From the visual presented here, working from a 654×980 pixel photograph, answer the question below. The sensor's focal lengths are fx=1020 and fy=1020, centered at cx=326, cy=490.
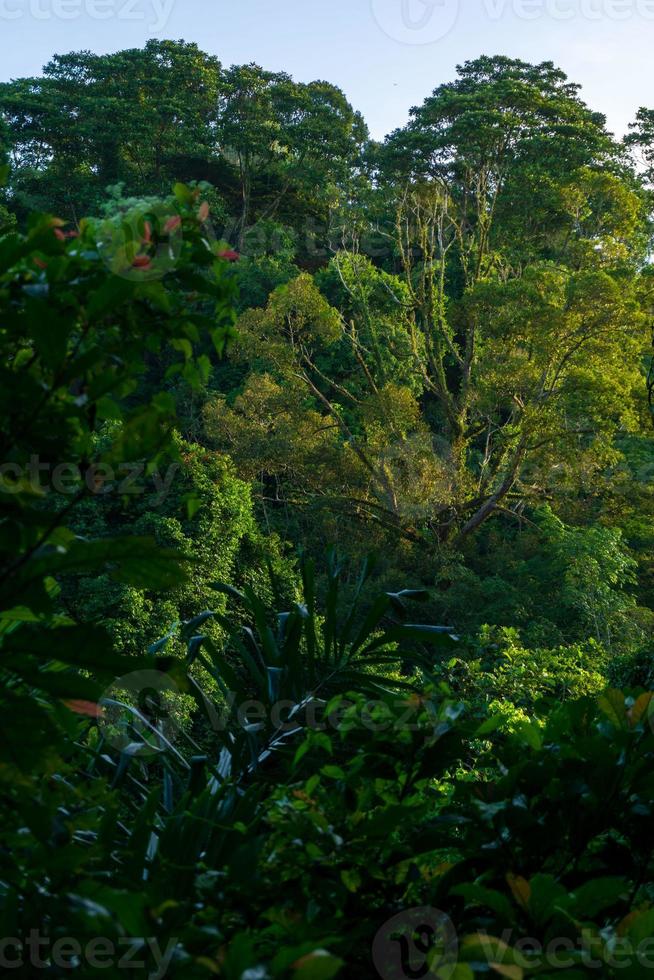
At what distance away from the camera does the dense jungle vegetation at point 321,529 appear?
0.79 meters

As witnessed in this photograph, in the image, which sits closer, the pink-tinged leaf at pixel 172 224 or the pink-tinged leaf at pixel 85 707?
the pink-tinged leaf at pixel 85 707

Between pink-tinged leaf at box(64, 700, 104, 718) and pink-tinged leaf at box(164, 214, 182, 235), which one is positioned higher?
pink-tinged leaf at box(164, 214, 182, 235)

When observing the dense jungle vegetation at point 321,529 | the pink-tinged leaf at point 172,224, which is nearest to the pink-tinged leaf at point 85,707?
the dense jungle vegetation at point 321,529

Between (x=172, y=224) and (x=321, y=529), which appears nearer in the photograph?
(x=172, y=224)

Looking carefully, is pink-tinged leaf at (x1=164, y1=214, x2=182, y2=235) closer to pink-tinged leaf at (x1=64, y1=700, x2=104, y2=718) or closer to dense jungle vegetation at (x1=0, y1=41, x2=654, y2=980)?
dense jungle vegetation at (x1=0, y1=41, x2=654, y2=980)

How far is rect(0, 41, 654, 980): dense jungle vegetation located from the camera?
0.79 meters

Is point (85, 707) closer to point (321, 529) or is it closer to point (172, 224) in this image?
point (172, 224)

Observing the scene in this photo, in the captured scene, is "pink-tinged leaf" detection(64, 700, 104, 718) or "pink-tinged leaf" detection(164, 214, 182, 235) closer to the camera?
"pink-tinged leaf" detection(64, 700, 104, 718)

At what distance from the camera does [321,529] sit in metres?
13.7

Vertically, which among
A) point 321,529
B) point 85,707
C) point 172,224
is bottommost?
point 321,529

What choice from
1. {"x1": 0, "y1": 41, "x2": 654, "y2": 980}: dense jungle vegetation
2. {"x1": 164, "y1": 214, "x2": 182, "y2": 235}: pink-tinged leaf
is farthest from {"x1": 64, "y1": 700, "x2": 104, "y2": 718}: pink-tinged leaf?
{"x1": 164, "y1": 214, "x2": 182, "y2": 235}: pink-tinged leaf

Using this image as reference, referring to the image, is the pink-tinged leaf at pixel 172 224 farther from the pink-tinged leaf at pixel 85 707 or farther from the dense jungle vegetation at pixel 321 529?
the pink-tinged leaf at pixel 85 707

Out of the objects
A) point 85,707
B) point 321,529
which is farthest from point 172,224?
point 321,529

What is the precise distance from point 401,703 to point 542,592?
39.6 ft
